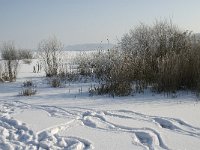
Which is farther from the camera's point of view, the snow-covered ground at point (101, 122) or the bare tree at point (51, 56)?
the bare tree at point (51, 56)

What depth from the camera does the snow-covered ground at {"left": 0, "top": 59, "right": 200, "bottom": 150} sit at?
441 centimetres

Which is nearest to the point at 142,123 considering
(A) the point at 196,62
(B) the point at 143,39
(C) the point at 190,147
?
(C) the point at 190,147

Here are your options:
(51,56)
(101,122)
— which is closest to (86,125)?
(101,122)

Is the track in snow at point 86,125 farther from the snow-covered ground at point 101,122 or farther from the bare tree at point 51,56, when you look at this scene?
the bare tree at point 51,56

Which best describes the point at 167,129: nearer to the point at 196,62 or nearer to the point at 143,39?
the point at 196,62

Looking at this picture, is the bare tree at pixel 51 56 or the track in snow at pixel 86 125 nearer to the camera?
the track in snow at pixel 86 125

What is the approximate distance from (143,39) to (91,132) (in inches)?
362

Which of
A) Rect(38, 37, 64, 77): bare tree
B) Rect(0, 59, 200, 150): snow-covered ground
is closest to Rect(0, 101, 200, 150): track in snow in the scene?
Rect(0, 59, 200, 150): snow-covered ground

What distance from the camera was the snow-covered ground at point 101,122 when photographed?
4.41m

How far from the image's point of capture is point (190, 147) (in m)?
4.14

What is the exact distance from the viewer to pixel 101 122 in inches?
216

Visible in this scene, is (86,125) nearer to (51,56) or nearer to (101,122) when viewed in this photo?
(101,122)

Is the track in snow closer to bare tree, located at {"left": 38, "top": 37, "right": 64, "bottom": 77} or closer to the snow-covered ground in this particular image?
the snow-covered ground

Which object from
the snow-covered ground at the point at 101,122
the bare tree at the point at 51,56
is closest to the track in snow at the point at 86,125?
the snow-covered ground at the point at 101,122
